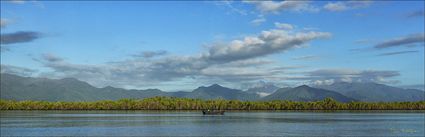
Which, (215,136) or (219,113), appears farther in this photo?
(219,113)

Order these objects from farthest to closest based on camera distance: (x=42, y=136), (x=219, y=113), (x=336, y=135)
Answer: (x=219, y=113)
(x=336, y=135)
(x=42, y=136)

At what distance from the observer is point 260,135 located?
6831 cm

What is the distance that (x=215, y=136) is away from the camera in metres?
65.5

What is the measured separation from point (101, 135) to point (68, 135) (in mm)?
3833

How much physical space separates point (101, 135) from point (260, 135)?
19.2 meters

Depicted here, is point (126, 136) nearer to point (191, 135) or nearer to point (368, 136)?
point (191, 135)

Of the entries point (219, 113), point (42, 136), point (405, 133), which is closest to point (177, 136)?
point (42, 136)

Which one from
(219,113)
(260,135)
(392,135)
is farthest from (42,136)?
(219,113)

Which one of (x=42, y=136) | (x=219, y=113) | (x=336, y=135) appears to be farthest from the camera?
(x=219, y=113)

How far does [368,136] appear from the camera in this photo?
6844 centimetres

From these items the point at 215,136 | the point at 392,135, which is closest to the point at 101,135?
the point at 215,136

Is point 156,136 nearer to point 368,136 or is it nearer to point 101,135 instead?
point 101,135

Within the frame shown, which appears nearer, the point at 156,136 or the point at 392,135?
the point at 156,136

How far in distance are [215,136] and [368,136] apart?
1896cm
